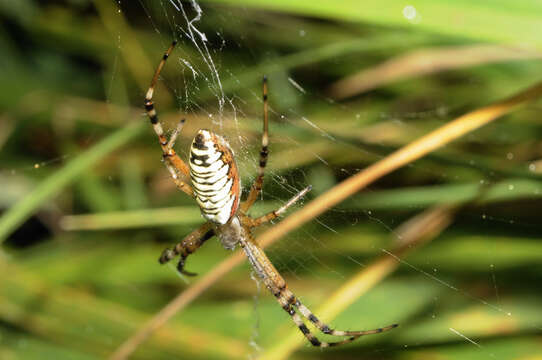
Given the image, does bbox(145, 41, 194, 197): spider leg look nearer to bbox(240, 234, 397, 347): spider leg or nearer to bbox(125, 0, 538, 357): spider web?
bbox(125, 0, 538, 357): spider web

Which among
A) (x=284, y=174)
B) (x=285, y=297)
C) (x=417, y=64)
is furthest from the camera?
(x=417, y=64)

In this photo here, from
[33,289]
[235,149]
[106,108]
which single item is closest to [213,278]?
[235,149]

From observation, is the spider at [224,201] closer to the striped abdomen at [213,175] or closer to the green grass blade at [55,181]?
the striped abdomen at [213,175]

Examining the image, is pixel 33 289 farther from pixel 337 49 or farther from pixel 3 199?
pixel 337 49

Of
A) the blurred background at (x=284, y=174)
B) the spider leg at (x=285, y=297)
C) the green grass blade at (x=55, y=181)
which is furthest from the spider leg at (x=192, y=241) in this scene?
the green grass blade at (x=55, y=181)

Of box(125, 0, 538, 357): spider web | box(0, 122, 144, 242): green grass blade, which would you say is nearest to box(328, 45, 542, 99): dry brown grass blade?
box(125, 0, 538, 357): spider web

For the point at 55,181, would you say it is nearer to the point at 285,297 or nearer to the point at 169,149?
the point at 169,149

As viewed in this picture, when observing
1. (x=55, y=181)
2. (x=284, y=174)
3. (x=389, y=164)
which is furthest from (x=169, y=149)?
(x=389, y=164)
